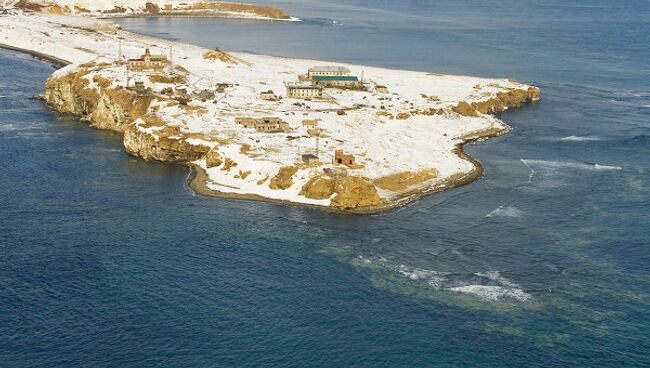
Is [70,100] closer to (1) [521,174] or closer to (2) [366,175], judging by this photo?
(2) [366,175]

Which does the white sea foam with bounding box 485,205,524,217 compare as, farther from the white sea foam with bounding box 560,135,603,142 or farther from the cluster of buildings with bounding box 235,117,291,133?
the white sea foam with bounding box 560,135,603,142

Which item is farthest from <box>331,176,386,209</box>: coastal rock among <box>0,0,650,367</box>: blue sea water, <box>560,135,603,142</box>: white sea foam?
<box>560,135,603,142</box>: white sea foam

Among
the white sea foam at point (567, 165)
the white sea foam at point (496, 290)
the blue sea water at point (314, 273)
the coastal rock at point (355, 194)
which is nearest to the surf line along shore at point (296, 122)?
the coastal rock at point (355, 194)


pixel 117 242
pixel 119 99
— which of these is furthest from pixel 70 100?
pixel 117 242

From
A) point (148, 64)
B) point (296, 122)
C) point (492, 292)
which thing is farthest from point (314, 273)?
point (148, 64)

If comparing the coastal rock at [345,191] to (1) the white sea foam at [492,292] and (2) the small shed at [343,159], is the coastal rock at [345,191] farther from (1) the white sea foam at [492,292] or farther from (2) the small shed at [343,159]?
(1) the white sea foam at [492,292]

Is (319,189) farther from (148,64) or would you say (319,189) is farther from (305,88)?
(148,64)
